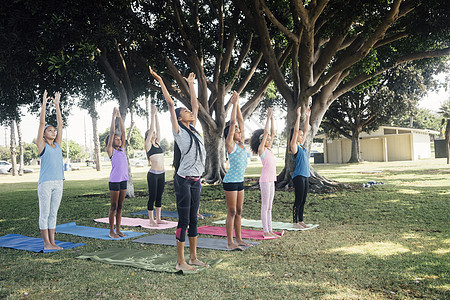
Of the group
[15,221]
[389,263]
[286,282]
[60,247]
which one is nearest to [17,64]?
[15,221]

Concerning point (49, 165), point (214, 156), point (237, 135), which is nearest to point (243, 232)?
point (237, 135)

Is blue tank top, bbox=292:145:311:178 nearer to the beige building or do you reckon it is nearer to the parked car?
the beige building

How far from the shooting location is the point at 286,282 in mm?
3885

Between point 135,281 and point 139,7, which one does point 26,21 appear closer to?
point 139,7

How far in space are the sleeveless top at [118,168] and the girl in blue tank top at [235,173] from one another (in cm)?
215

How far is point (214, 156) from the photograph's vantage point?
703 inches

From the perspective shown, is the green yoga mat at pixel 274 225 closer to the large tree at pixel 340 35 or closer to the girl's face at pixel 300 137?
the girl's face at pixel 300 137

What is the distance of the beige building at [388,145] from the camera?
36.1 m

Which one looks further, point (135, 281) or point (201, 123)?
point (201, 123)

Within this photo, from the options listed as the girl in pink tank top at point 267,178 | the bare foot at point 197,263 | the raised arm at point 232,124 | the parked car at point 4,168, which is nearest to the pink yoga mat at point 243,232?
the girl in pink tank top at point 267,178

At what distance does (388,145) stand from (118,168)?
36.5 meters

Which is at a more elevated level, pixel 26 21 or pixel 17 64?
pixel 26 21

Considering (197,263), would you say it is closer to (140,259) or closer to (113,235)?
(140,259)

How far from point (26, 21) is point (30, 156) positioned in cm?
7671
